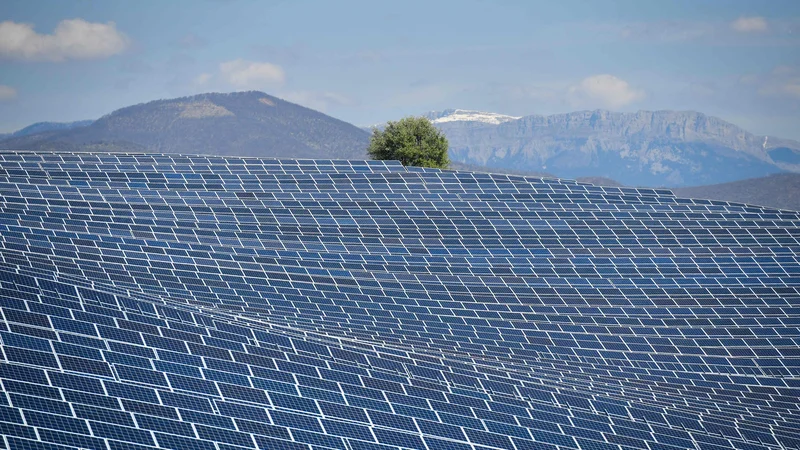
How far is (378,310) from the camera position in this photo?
53.9 metres

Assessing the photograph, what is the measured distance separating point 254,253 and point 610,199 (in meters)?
29.1

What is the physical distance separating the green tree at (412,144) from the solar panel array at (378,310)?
4913 cm

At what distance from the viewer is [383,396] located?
36.0 m

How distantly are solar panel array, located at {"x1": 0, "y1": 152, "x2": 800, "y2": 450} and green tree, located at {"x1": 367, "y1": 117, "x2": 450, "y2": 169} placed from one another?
1934 inches

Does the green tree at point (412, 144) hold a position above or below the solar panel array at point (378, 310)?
below

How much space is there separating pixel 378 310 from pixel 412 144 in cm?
6972

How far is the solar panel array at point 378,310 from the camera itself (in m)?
32.7

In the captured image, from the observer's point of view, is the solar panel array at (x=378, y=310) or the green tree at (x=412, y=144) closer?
the solar panel array at (x=378, y=310)

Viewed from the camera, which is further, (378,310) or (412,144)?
(412,144)

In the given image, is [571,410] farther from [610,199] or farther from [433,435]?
[610,199]

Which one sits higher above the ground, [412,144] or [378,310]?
[378,310]

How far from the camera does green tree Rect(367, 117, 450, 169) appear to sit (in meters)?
121

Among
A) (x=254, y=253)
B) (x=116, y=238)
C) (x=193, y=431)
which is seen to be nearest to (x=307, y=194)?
(x=254, y=253)

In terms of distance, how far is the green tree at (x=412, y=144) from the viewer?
120875mm
